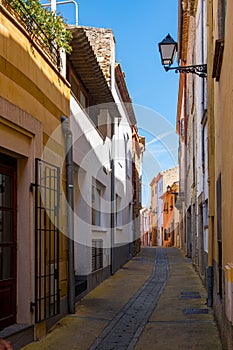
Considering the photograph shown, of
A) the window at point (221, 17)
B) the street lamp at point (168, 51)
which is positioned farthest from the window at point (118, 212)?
the window at point (221, 17)

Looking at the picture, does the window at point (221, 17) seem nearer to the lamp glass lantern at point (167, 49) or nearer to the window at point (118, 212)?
the lamp glass lantern at point (167, 49)

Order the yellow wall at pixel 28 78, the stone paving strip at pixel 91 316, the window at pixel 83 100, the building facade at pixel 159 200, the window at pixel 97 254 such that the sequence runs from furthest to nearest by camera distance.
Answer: the building facade at pixel 159 200 < the window at pixel 97 254 < the window at pixel 83 100 < the stone paving strip at pixel 91 316 < the yellow wall at pixel 28 78

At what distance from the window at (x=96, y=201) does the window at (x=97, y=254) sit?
1.64 feet

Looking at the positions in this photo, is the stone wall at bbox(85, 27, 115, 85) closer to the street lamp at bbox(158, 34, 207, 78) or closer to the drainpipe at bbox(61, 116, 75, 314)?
the street lamp at bbox(158, 34, 207, 78)

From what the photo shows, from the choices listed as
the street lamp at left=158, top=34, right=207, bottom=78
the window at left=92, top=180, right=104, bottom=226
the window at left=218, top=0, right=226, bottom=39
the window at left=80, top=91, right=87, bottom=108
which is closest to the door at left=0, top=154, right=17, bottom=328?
the window at left=218, top=0, right=226, bottom=39

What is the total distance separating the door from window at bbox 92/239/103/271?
6194mm

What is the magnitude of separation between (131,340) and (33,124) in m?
3.29

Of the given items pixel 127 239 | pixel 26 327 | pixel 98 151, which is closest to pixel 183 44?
pixel 127 239

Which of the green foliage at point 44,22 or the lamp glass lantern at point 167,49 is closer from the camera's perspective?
the green foliage at point 44,22

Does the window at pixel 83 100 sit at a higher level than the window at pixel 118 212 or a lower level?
higher

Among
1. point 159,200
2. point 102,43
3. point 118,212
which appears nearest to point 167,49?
point 102,43

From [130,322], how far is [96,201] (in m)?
5.81

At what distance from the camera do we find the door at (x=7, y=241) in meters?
6.57

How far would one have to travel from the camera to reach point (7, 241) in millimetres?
6789
